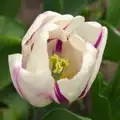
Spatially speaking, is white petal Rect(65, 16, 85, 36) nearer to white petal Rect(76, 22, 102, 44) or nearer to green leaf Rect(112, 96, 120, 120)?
white petal Rect(76, 22, 102, 44)

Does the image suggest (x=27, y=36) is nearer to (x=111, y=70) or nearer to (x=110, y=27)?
(x=110, y=27)

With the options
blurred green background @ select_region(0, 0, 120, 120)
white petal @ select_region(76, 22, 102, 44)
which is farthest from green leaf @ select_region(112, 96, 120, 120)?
white petal @ select_region(76, 22, 102, 44)

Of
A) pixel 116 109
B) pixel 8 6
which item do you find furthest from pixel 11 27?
pixel 116 109

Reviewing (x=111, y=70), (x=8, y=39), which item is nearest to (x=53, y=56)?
(x=8, y=39)

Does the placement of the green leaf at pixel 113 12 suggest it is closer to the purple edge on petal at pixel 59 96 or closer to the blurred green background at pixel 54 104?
the blurred green background at pixel 54 104

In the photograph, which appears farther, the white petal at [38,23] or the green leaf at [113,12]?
the green leaf at [113,12]

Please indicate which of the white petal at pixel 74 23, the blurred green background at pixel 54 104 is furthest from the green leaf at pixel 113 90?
the white petal at pixel 74 23
